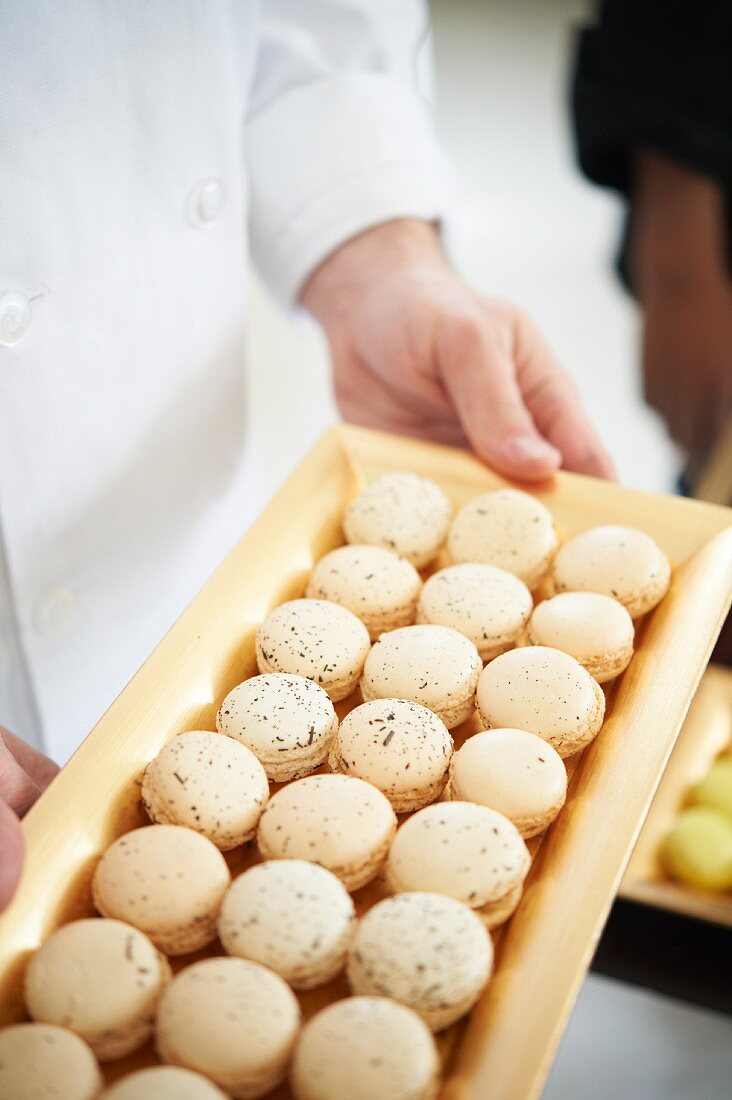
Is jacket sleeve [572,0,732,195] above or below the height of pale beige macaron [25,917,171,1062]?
above

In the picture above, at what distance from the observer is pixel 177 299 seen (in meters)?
0.85

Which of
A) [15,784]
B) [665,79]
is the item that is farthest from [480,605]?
[665,79]

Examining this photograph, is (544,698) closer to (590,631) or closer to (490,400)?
(590,631)

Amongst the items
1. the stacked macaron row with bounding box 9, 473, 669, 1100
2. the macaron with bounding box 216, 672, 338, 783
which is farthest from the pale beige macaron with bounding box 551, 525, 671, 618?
the macaron with bounding box 216, 672, 338, 783

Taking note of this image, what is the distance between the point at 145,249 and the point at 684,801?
67 cm

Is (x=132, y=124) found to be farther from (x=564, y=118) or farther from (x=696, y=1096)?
(x=564, y=118)

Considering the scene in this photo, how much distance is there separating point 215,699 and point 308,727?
7 centimetres

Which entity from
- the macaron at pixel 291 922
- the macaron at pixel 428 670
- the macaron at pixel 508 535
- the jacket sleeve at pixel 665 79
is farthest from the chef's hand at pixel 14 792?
the jacket sleeve at pixel 665 79

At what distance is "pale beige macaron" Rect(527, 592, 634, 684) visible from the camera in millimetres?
662

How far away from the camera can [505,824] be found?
0.55 metres

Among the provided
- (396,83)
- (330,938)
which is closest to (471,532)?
(330,938)

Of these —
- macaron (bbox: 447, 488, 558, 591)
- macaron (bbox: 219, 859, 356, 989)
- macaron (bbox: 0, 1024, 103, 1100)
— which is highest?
macaron (bbox: 447, 488, 558, 591)

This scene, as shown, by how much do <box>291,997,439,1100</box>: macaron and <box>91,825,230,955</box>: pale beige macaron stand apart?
0.09 meters

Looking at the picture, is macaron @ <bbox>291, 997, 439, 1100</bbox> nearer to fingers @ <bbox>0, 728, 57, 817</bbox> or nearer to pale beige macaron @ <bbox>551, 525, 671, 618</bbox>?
fingers @ <bbox>0, 728, 57, 817</bbox>
